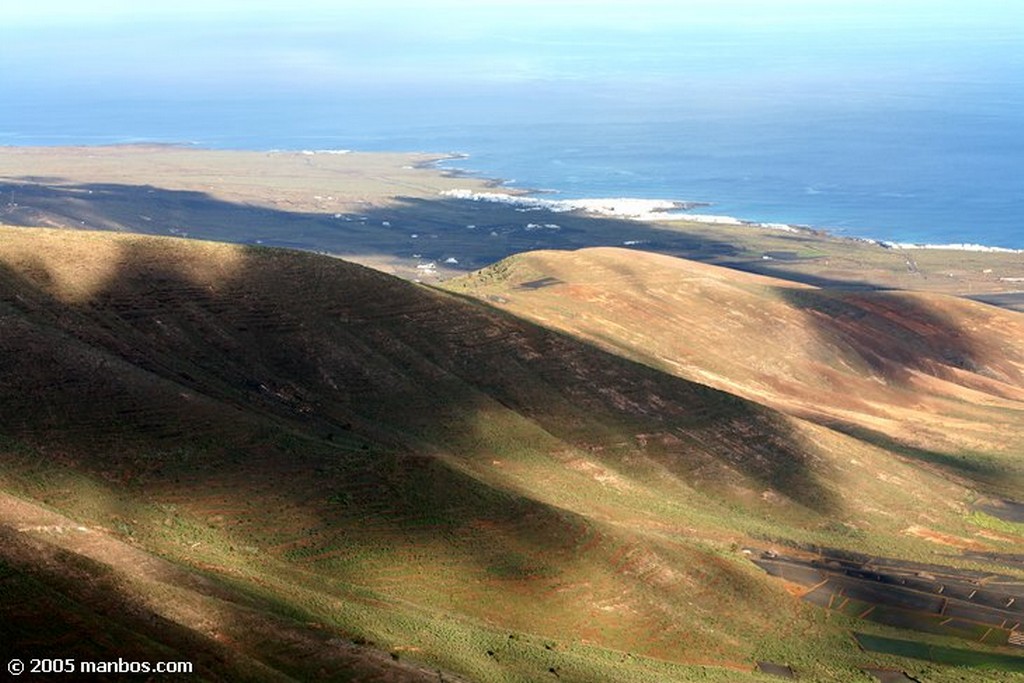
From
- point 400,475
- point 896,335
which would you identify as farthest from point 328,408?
point 896,335

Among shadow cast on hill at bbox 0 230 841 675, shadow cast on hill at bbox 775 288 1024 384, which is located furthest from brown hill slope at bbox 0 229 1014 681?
shadow cast on hill at bbox 775 288 1024 384

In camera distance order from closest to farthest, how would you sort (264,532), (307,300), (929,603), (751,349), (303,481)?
(264,532) < (303,481) < (929,603) < (307,300) < (751,349)

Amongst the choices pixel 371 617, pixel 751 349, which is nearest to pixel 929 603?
pixel 371 617

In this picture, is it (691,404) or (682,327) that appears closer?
(691,404)

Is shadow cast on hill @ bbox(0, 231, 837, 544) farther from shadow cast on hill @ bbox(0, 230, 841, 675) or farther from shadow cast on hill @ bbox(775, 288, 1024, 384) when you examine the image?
shadow cast on hill @ bbox(775, 288, 1024, 384)

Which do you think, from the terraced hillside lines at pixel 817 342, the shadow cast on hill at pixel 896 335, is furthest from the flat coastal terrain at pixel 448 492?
the shadow cast on hill at pixel 896 335

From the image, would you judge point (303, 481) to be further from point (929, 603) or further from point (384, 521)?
Answer: point (929, 603)

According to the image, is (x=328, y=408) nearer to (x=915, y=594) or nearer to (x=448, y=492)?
(x=448, y=492)
